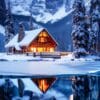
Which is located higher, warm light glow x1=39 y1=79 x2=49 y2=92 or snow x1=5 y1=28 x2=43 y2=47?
snow x1=5 y1=28 x2=43 y2=47

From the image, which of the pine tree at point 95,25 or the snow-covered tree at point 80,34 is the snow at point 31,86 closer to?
the snow-covered tree at point 80,34

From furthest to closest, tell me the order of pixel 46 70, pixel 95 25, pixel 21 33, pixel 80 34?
pixel 21 33 < pixel 95 25 < pixel 80 34 < pixel 46 70

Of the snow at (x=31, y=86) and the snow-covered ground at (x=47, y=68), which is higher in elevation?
the snow-covered ground at (x=47, y=68)

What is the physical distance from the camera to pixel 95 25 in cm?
6631

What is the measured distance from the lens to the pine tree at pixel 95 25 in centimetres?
6562

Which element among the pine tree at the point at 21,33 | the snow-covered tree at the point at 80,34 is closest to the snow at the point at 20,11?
the pine tree at the point at 21,33

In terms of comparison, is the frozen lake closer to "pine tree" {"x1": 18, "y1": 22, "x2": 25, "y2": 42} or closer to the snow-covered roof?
the snow-covered roof

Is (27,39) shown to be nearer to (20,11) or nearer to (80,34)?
(80,34)

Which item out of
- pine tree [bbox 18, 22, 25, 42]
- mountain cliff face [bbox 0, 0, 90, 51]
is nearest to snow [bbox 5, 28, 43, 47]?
pine tree [bbox 18, 22, 25, 42]

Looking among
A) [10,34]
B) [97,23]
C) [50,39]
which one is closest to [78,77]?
[97,23]

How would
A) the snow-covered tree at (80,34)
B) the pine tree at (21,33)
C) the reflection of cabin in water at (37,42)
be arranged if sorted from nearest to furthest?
the snow-covered tree at (80,34), the reflection of cabin in water at (37,42), the pine tree at (21,33)

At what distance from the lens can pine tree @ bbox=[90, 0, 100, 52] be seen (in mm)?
65625

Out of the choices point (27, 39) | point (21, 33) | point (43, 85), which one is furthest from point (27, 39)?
point (43, 85)

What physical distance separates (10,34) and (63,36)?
55.0 metres
